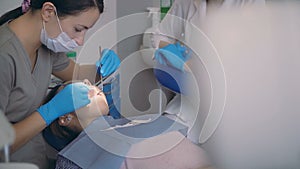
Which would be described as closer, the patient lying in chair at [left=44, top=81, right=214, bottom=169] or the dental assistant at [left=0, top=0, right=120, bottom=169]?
the dental assistant at [left=0, top=0, right=120, bottom=169]

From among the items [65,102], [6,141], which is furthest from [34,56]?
[6,141]

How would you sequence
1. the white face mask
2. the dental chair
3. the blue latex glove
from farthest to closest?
the blue latex glove → the white face mask → the dental chair

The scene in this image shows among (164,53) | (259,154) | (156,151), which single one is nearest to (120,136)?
(156,151)

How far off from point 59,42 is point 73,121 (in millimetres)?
316

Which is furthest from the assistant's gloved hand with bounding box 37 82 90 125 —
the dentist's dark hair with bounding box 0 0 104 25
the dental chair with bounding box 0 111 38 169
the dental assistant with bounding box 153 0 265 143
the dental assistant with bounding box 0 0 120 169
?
the dental chair with bounding box 0 111 38 169

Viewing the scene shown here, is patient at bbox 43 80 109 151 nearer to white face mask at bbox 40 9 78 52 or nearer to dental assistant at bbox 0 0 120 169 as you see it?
dental assistant at bbox 0 0 120 169

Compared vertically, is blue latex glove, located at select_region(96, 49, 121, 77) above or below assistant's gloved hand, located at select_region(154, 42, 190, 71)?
below

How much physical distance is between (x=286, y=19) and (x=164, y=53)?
48cm

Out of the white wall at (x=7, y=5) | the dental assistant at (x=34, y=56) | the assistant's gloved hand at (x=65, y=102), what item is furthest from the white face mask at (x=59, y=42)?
the white wall at (x=7, y=5)

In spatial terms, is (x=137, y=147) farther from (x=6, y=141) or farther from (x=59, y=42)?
(x=6, y=141)

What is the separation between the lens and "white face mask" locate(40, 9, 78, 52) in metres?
1.32

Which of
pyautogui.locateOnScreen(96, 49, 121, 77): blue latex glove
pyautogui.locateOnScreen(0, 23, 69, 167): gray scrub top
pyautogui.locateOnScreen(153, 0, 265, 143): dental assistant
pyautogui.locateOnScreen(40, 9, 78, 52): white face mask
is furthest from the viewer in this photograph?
pyautogui.locateOnScreen(96, 49, 121, 77): blue latex glove

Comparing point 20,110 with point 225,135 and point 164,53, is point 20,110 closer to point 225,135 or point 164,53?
point 164,53

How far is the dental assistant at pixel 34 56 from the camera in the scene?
124 centimetres
